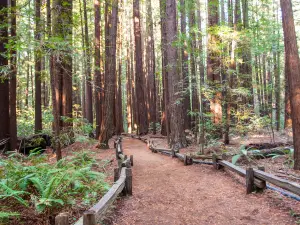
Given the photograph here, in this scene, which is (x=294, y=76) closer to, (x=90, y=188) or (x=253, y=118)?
(x=253, y=118)

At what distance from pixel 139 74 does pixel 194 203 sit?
59.7ft

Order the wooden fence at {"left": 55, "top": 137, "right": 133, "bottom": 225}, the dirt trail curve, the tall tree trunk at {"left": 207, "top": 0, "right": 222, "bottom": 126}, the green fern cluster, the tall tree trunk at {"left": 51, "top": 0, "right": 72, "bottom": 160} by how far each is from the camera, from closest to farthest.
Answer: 1. the wooden fence at {"left": 55, "top": 137, "right": 133, "bottom": 225}
2. the green fern cluster
3. the dirt trail curve
4. the tall tree trunk at {"left": 51, "top": 0, "right": 72, "bottom": 160}
5. the tall tree trunk at {"left": 207, "top": 0, "right": 222, "bottom": 126}

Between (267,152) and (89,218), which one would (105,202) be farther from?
(267,152)

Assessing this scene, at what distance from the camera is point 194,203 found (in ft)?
19.3

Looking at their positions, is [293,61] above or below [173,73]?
below

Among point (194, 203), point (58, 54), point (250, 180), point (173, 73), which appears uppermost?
point (173, 73)

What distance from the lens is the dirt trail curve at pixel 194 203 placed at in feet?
16.0

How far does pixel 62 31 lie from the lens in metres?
9.30

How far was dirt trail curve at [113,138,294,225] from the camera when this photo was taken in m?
4.87

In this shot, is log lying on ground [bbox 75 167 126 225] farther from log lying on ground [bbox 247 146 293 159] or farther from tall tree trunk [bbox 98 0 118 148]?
tall tree trunk [bbox 98 0 118 148]

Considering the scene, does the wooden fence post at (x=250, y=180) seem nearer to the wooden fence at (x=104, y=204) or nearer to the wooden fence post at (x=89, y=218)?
the wooden fence at (x=104, y=204)

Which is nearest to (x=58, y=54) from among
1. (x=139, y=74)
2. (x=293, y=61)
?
(x=293, y=61)

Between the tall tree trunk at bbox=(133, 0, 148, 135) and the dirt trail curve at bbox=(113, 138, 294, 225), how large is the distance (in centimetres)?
1547

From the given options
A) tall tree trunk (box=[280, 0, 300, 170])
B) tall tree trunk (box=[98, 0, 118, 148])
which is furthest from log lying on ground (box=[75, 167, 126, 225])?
tall tree trunk (box=[98, 0, 118, 148])
